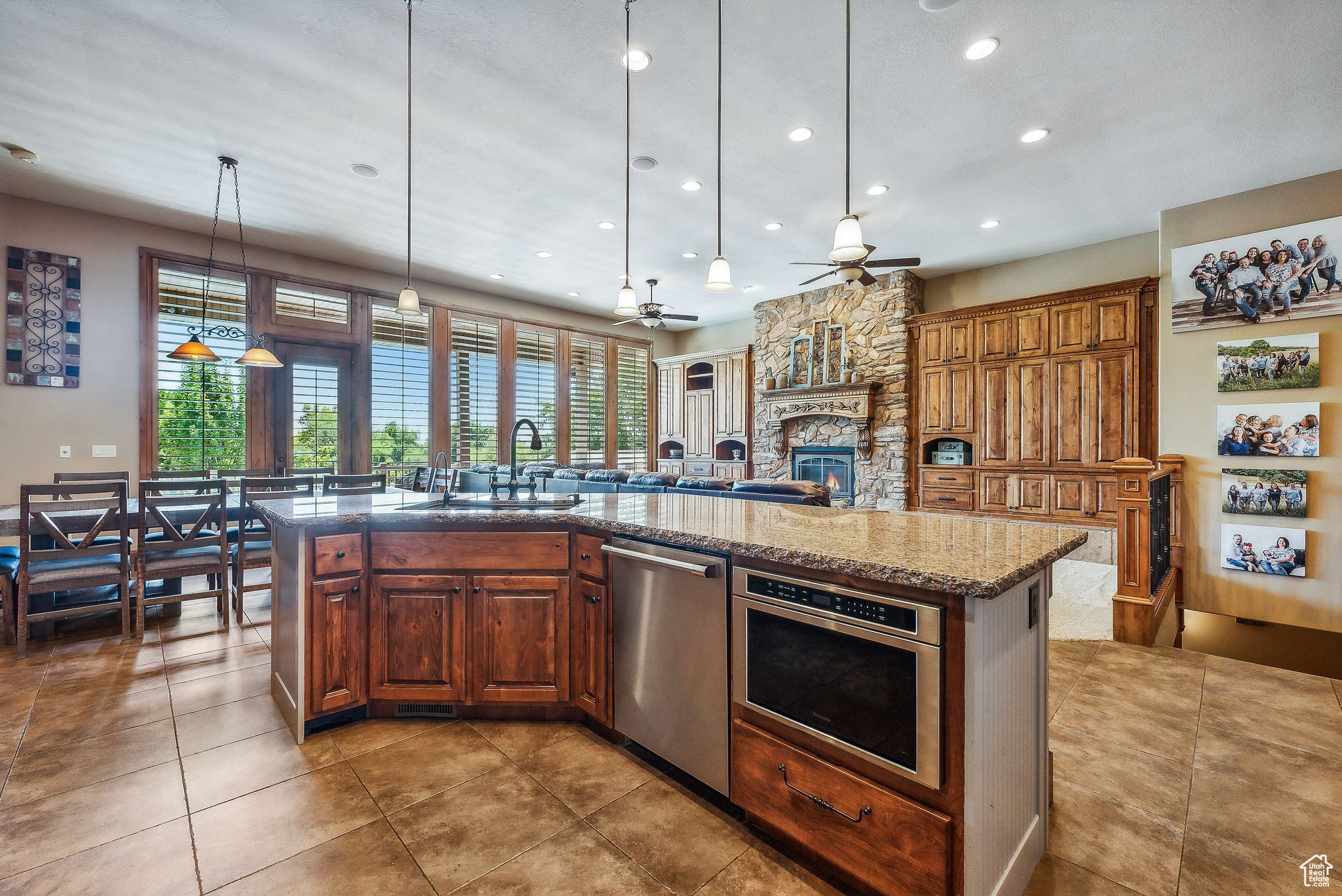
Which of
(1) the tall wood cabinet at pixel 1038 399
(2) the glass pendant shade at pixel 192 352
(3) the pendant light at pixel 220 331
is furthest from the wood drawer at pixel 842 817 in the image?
(1) the tall wood cabinet at pixel 1038 399

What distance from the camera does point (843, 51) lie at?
9.33 feet

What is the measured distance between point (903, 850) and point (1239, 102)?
14.8 ft

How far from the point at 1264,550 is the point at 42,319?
980 cm

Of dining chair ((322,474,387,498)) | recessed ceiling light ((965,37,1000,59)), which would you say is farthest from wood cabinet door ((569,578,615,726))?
recessed ceiling light ((965,37,1000,59))

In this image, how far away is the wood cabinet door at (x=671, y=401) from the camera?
30.0ft

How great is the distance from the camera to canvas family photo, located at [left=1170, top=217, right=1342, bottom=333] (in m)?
4.03

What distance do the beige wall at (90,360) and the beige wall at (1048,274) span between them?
7966 millimetres

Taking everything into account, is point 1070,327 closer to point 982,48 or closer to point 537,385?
point 982,48

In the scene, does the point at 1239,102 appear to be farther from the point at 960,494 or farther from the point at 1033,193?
the point at 960,494

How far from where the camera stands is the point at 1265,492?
4.24 meters

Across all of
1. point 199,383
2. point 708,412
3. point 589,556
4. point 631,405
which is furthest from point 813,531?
point 631,405

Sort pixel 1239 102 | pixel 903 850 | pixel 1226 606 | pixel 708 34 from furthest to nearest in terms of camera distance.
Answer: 1. pixel 1226 606
2. pixel 1239 102
3. pixel 708 34
4. pixel 903 850

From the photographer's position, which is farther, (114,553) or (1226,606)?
(1226,606)

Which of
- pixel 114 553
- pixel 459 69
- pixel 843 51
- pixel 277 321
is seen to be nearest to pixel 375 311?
pixel 277 321
